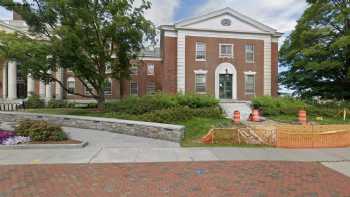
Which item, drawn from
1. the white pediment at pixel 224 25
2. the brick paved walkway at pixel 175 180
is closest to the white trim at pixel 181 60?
the white pediment at pixel 224 25

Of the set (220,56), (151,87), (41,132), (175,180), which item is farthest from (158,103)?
(151,87)

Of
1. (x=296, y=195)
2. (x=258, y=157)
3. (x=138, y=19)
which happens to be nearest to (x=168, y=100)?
(x=138, y=19)

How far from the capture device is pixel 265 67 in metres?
29.9

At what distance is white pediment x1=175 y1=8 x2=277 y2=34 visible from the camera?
28297 mm

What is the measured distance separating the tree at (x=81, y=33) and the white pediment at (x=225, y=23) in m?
11.7

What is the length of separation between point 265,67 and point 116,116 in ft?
64.6

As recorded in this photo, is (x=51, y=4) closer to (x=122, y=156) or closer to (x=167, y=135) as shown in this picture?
(x=167, y=135)

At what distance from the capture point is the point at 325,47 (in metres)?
23.3

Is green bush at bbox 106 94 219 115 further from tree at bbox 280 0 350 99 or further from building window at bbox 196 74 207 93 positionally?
tree at bbox 280 0 350 99

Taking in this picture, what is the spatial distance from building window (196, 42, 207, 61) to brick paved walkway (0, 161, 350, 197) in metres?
21.9

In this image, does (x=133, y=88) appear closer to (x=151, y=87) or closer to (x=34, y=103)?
(x=151, y=87)

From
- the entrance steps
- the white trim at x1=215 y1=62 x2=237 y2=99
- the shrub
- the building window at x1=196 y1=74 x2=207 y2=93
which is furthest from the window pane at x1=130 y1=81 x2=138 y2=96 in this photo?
the shrub

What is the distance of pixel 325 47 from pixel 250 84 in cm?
842

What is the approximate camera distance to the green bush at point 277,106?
1831 centimetres
